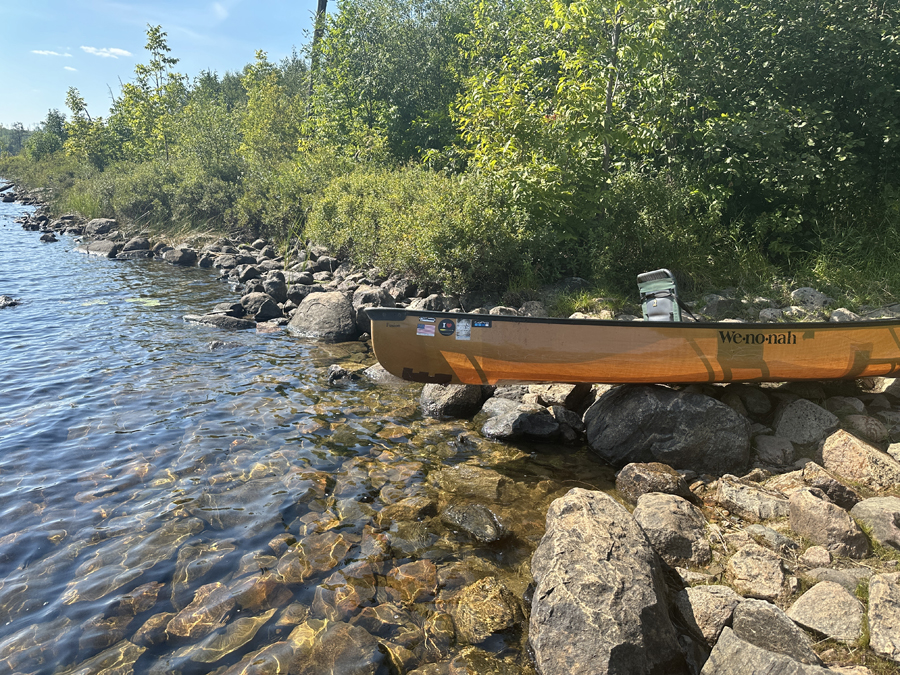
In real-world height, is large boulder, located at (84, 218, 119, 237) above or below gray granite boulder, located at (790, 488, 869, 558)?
above

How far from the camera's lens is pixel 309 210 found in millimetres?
20547

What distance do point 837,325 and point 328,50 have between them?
25338 millimetres

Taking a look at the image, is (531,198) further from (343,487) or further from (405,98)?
(405,98)

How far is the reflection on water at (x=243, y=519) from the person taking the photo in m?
3.87

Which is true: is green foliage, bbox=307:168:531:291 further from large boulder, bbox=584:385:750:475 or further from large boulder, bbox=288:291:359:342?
large boulder, bbox=584:385:750:475

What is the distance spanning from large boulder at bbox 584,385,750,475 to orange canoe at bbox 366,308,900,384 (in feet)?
1.08

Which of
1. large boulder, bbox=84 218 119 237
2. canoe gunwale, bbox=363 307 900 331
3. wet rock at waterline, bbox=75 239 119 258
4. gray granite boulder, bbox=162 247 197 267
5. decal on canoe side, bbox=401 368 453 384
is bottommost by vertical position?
decal on canoe side, bbox=401 368 453 384

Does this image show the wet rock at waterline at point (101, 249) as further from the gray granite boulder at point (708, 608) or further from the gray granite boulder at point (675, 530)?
the gray granite boulder at point (708, 608)

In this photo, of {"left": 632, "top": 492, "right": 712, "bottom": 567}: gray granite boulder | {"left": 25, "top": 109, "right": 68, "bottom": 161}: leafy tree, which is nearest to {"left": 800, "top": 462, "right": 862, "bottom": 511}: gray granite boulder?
{"left": 632, "top": 492, "right": 712, "bottom": 567}: gray granite boulder

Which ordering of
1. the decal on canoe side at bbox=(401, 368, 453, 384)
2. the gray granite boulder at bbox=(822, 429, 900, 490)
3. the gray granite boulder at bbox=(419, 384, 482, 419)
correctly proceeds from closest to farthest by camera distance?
the gray granite boulder at bbox=(822, 429, 900, 490) < the decal on canoe side at bbox=(401, 368, 453, 384) < the gray granite boulder at bbox=(419, 384, 482, 419)

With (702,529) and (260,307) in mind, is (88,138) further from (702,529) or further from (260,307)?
(702,529)

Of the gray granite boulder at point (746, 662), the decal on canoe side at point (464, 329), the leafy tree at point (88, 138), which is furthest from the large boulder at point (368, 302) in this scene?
the leafy tree at point (88, 138)

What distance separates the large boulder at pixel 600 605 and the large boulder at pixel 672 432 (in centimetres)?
216

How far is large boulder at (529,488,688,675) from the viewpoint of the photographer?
3.41 m
